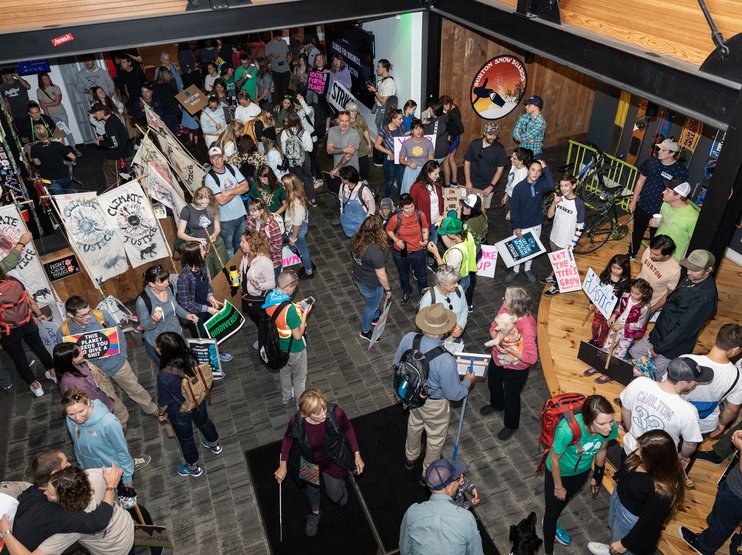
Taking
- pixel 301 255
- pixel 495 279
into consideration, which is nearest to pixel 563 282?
pixel 495 279

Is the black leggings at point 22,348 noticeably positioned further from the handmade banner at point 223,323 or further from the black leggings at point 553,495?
the black leggings at point 553,495

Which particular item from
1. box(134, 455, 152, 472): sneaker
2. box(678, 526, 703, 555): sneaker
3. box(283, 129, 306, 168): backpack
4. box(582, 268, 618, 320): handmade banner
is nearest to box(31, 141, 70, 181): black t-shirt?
box(283, 129, 306, 168): backpack

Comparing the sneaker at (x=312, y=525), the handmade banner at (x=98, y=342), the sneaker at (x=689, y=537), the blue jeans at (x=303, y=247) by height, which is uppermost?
the handmade banner at (x=98, y=342)

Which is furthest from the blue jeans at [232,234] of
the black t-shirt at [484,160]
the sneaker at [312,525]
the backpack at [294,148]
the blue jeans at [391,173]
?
the sneaker at [312,525]

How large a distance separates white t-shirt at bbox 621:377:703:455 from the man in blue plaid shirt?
6.24 meters

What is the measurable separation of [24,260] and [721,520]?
28.1 feet

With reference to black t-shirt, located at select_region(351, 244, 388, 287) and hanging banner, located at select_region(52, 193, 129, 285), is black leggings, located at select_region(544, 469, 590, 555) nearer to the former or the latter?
black t-shirt, located at select_region(351, 244, 388, 287)

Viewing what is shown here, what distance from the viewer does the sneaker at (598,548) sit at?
561cm

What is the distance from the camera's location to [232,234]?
933 centimetres

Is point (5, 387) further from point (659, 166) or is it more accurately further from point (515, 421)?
point (659, 166)

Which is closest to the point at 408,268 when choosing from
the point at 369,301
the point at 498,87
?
the point at 369,301

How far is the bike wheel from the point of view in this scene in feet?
33.2

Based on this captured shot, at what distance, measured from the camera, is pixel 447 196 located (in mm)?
9180

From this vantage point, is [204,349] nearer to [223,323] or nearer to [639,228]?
[223,323]
